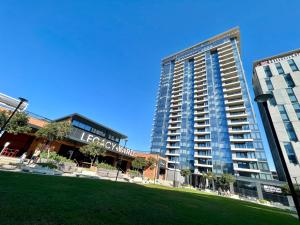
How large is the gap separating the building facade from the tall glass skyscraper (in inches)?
259

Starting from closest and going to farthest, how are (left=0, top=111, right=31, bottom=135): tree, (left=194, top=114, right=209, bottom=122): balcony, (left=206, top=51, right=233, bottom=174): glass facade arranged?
(left=0, top=111, right=31, bottom=135): tree → (left=206, top=51, right=233, bottom=174): glass facade → (left=194, top=114, right=209, bottom=122): balcony

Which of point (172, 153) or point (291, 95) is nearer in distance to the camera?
point (291, 95)

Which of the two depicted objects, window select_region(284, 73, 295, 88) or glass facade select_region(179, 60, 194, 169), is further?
glass facade select_region(179, 60, 194, 169)

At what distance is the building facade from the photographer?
136 feet

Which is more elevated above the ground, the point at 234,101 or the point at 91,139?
the point at 234,101

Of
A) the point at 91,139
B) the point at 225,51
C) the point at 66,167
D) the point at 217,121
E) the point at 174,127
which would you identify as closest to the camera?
the point at 66,167

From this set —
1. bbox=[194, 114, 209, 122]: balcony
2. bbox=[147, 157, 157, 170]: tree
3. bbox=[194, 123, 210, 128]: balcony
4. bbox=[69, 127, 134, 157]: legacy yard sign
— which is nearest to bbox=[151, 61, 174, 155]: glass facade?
bbox=[194, 123, 210, 128]: balcony

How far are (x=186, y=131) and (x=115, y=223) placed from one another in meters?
67.0

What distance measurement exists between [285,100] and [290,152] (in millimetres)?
16341

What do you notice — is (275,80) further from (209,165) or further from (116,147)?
(116,147)

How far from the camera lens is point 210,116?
6481 cm

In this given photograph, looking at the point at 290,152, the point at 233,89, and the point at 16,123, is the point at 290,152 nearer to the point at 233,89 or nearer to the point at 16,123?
the point at 233,89

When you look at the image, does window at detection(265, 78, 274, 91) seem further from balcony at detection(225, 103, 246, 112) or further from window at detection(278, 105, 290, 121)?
balcony at detection(225, 103, 246, 112)

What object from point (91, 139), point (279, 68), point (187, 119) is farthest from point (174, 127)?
point (91, 139)
